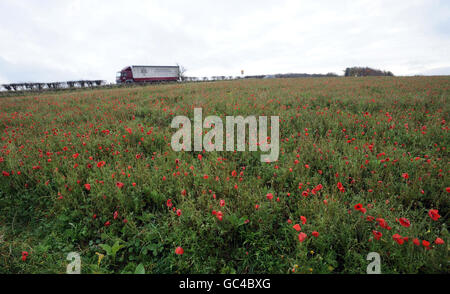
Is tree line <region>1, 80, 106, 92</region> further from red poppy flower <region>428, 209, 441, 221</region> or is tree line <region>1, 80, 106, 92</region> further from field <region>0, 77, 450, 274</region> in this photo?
red poppy flower <region>428, 209, 441, 221</region>

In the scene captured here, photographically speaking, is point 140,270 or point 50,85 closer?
point 140,270

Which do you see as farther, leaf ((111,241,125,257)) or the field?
leaf ((111,241,125,257))

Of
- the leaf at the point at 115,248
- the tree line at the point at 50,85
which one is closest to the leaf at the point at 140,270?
the leaf at the point at 115,248

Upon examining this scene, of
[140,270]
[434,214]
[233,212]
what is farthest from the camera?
[233,212]

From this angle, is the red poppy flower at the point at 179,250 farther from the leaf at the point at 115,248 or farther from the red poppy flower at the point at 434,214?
the red poppy flower at the point at 434,214

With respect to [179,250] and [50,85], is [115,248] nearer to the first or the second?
[179,250]

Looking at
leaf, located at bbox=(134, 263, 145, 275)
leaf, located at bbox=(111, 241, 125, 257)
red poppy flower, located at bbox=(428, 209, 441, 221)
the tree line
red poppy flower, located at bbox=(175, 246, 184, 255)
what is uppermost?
the tree line

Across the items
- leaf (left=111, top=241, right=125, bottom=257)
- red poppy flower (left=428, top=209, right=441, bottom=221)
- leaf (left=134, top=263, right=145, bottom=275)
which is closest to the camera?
red poppy flower (left=428, top=209, right=441, bottom=221)

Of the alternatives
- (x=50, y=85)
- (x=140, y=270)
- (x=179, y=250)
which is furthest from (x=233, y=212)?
(x=50, y=85)

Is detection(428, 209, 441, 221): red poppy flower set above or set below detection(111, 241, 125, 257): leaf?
above

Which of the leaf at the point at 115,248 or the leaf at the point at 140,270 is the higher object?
the leaf at the point at 115,248

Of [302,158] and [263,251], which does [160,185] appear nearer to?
[263,251]

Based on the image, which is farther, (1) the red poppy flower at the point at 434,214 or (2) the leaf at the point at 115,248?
(2) the leaf at the point at 115,248

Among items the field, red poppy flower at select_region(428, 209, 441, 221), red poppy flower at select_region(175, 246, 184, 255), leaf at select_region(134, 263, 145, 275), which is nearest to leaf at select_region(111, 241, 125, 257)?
the field
